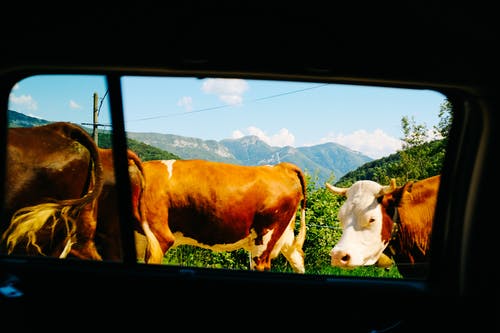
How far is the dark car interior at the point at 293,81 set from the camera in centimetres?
180

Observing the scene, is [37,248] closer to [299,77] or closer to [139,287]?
[139,287]

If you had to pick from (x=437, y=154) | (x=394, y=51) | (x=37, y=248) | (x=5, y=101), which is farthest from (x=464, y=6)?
(x=37, y=248)

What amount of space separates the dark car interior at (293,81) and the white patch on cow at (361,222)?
1.96 ft

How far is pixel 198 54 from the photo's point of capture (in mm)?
1883

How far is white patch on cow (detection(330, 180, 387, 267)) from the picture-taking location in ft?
8.92

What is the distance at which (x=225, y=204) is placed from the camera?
3688 mm

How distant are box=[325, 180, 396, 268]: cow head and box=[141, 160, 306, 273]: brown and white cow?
37cm

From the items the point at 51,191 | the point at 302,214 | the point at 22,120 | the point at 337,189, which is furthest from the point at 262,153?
the point at 22,120

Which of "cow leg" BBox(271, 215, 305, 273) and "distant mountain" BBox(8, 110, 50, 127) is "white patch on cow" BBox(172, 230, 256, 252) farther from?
"distant mountain" BBox(8, 110, 50, 127)

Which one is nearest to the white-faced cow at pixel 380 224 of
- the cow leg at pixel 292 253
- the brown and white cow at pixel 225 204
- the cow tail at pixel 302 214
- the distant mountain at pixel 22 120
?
the cow leg at pixel 292 253

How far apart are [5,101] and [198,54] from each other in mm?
941

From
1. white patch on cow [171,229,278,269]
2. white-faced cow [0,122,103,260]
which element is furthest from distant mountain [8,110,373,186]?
white patch on cow [171,229,278,269]

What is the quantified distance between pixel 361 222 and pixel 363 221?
2 cm

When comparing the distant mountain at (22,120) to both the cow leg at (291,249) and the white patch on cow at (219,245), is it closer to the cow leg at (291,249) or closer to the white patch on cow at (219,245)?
the white patch on cow at (219,245)
